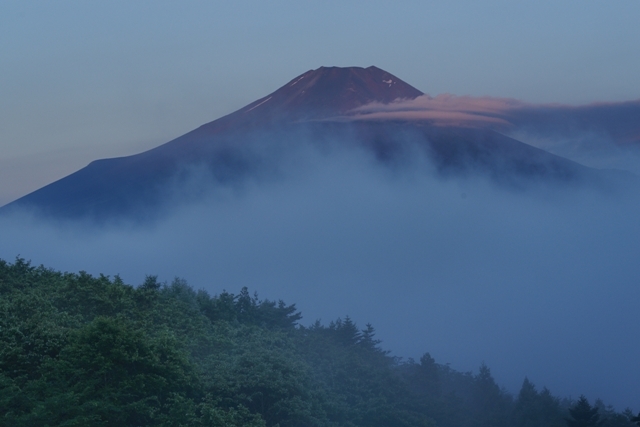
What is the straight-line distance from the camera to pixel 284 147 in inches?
5891

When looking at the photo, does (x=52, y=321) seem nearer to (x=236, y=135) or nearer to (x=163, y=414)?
(x=163, y=414)

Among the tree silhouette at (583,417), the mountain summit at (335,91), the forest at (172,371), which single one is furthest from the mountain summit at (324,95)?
the tree silhouette at (583,417)

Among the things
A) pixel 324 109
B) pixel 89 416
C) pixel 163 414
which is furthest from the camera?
pixel 324 109

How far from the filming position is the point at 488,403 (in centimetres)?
4494

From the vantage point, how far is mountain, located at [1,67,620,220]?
132875mm

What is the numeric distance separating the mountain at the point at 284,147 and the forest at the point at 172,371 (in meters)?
96.4

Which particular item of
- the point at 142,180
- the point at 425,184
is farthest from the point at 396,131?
the point at 142,180

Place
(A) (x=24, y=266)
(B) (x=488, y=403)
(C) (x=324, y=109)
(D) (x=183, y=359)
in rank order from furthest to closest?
(C) (x=324, y=109) → (B) (x=488, y=403) → (A) (x=24, y=266) → (D) (x=183, y=359)

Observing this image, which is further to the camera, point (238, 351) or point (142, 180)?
point (142, 180)

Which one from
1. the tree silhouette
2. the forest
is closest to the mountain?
the forest

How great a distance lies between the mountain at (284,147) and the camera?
436ft

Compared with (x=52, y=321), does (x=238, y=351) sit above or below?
below

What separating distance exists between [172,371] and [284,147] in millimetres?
130860

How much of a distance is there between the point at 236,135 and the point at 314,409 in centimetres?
11579
